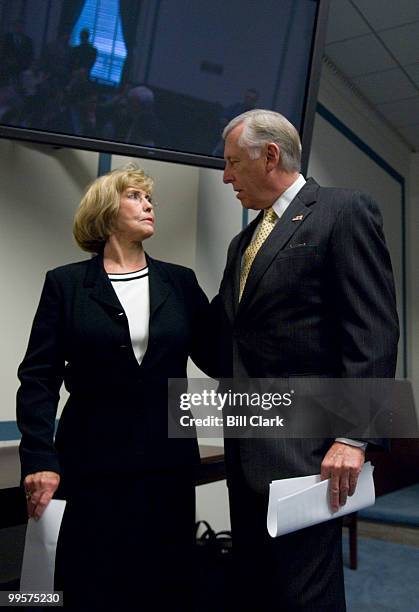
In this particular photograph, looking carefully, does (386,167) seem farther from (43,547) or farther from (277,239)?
(43,547)

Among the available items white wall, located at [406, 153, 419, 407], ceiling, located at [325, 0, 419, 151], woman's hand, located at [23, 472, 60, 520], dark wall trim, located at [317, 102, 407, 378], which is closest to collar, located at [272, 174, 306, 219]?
woman's hand, located at [23, 472, 60, 520]

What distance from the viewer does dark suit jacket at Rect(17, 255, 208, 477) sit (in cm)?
133

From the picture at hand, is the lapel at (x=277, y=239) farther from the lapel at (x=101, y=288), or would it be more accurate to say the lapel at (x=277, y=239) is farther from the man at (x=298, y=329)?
the lapel at (x=101, y=288)

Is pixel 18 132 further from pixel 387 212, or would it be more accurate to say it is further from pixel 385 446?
pixel 387 212

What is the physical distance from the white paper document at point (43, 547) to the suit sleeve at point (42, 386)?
93 mm

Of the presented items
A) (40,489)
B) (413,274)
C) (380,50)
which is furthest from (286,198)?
(413,274)

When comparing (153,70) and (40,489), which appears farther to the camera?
(153,70)

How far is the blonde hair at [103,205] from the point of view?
1.51 meters

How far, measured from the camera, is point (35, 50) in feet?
5.94

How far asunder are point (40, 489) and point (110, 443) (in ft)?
0.59

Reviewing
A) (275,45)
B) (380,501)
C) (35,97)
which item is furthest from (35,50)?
(380,501)

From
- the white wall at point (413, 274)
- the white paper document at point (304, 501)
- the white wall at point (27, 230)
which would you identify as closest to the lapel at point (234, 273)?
the white paper document at point (304, 501)

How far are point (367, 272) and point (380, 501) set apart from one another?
2632 millimetres

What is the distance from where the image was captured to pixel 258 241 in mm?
1305
